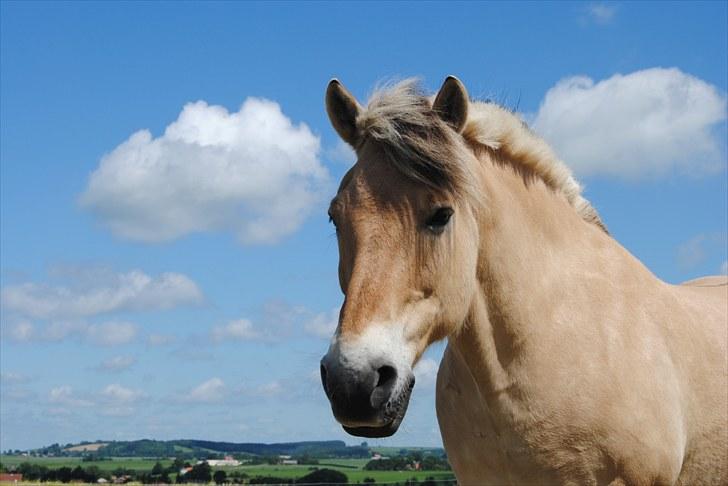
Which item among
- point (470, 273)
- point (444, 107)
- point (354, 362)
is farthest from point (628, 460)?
point (444, 107)

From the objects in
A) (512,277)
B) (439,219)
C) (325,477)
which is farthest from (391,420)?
(325,477)

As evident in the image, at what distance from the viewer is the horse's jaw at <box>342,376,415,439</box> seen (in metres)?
3.89

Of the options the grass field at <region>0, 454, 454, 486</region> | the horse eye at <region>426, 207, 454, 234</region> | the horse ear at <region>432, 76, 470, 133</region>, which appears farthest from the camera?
the grass field at <region>0, 454, 454, 486</region>

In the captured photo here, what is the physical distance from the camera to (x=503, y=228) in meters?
4.79

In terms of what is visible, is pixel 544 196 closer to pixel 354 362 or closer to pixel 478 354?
pixel 478 354

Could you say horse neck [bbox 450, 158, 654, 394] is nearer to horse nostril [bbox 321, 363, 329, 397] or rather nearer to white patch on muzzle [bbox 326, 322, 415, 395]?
white patch on muzzle [bbox 326, 322, 415, 395]

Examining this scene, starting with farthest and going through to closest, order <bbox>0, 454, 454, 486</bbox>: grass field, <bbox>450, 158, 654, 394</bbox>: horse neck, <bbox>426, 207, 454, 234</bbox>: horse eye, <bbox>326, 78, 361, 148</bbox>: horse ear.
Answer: <bbox>0, 454, 454, 486</bbox>: grass field, <bbox>326, 78, 361, 148</bbox>: horse ear, <bbox>450, 158, 654, 394</bbox>: horse neck, <bbox>426, 207, 454, 234</bbox>: horse eye

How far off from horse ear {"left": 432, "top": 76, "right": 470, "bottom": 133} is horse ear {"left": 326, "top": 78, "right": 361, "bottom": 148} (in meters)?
0.51

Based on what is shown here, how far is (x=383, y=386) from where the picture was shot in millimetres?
3869

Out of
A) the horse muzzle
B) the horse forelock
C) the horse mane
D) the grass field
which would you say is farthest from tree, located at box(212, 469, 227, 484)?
the horse muzzle

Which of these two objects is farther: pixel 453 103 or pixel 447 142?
pixel 453 103

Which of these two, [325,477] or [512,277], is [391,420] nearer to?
[512,277]

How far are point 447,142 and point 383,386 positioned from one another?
4.67 ft

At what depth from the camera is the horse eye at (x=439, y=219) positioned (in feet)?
14.3
